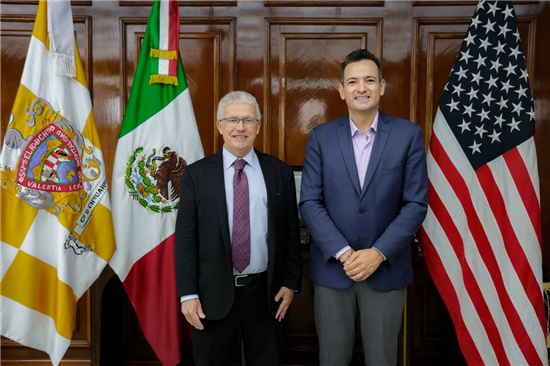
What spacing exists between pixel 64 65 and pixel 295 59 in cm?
133

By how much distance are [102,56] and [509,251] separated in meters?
2.59

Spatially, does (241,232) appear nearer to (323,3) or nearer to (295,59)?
(295,59)

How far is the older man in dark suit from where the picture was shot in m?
1.73

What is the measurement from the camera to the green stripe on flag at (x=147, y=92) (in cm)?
213

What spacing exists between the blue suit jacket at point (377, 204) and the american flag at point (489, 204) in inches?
15.2

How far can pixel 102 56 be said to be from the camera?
2.64 meters

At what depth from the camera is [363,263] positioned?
5.37 ft

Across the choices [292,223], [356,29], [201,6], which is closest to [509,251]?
[292,223]

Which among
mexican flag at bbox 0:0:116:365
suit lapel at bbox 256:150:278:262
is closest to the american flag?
suit lapel at bbox 256:150:278:262

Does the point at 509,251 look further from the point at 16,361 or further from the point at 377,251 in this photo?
the point at 16,361

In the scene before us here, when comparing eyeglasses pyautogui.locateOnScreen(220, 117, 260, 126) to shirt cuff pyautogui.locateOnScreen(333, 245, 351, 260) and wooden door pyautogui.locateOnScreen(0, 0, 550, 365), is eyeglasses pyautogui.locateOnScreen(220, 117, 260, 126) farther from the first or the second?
wooden door pyautogui.locateOnScreen(0, 0, 550, 365)

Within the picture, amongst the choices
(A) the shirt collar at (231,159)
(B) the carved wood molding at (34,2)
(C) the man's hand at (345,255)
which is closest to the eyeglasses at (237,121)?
(A) the shirt collar at (231,159)

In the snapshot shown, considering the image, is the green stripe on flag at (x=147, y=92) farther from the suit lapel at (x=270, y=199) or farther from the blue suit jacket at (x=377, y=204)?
the blue suit jacket at (x=377, y=204)

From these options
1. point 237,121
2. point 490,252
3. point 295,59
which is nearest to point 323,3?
point 295,59
